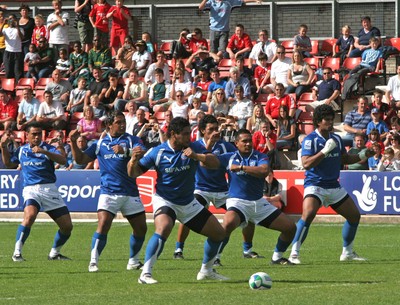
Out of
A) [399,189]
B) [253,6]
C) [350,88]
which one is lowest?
[399,189]

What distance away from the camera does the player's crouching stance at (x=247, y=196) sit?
541 inches

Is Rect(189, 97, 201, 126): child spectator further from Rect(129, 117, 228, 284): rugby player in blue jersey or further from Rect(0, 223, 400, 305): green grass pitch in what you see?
Rect(129, 117, 228, 284): rugby player in blue jersey

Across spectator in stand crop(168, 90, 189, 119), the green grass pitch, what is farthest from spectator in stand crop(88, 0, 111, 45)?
the green grass pitch

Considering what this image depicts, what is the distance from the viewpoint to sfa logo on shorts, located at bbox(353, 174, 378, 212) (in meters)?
22.0

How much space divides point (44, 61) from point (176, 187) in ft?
58.6

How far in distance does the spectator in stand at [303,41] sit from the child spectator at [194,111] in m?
3.80

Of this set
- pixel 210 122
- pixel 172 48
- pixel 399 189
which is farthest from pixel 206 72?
pixel 210 122

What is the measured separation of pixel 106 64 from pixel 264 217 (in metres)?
15.7

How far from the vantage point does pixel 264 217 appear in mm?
13875

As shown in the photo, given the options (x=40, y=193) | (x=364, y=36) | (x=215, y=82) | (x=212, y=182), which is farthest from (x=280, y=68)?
(x=40, y=193)

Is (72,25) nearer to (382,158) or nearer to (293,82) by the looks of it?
(293,82)

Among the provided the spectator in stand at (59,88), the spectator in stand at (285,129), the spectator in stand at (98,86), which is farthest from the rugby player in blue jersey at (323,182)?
the spectator in stand at (59,88)

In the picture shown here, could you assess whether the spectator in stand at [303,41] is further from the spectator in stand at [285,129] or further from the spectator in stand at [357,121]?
the spectator in stand at [357,121]

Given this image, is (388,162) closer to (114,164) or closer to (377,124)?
(377,124)
